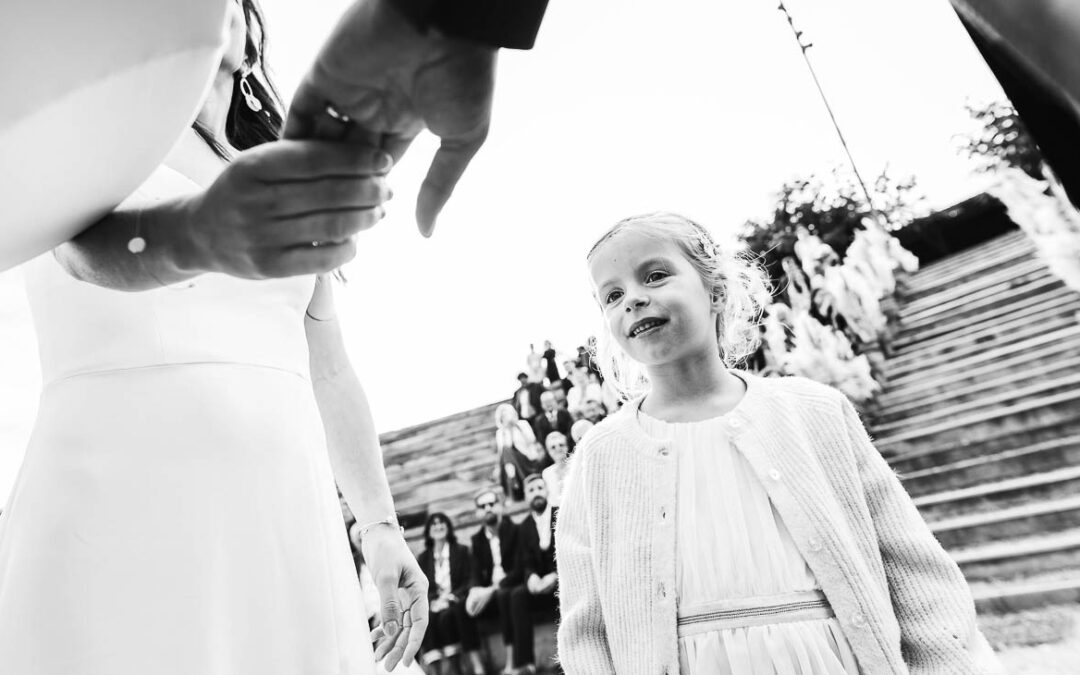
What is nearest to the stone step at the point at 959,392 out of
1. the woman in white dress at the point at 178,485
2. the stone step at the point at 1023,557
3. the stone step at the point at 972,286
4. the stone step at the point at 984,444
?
the stone step at the point at 984,444

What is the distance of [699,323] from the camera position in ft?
3.59

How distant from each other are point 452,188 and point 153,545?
42cm

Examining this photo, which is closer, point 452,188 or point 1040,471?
point 452,188

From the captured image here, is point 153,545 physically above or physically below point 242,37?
below

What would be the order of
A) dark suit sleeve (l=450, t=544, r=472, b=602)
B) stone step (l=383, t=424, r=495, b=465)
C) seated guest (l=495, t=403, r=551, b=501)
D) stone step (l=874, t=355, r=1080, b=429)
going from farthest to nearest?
stone step (l=383, t=424, r=495, b=465) → seated guest (l=495, t=403, r=551, b=501) → dark suit sleeve (l=450, t=544, r=472, b=602) → stone step (l=874, t=355, r=1080, b=429)

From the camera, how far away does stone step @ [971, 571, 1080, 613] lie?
8.41 ft

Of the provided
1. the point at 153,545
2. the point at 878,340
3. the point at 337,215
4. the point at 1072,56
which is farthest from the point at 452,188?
the point at 878,340

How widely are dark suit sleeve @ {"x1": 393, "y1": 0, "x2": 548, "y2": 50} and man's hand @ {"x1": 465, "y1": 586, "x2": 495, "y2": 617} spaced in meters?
4.56

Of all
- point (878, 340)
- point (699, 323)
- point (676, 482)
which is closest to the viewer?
point (676, 482)

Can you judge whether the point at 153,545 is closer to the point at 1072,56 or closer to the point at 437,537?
the point at 1072,56

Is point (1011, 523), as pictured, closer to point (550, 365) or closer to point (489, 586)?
point (489, 586)

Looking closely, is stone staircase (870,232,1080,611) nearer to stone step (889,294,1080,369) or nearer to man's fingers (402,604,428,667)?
stone step (889,294,1080,369)

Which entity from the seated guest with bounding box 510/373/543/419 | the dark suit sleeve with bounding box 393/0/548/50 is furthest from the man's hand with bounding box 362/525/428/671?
the seated guest with bounding box 510/373/543/419

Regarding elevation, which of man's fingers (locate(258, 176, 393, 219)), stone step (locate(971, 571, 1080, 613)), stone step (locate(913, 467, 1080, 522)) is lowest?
stone step (locate(971, 571, 1080, 613))
